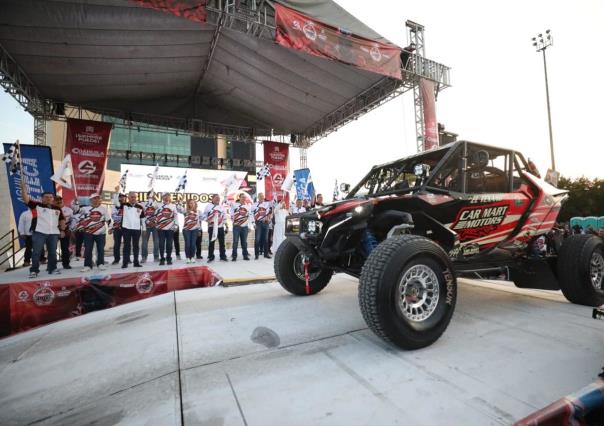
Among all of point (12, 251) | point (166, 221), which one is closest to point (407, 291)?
point (166, 221)

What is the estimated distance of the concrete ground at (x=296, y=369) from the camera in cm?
160

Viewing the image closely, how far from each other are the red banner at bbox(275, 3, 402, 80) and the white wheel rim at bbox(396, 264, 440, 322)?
26.6ft

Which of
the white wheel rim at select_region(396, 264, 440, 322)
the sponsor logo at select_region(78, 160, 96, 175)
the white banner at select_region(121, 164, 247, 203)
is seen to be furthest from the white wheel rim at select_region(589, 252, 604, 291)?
the white banner at select_region(121, 164, 247, 203)

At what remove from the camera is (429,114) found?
11.4 m

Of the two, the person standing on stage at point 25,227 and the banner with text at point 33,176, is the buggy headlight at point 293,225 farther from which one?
the banner with text at point 33,176

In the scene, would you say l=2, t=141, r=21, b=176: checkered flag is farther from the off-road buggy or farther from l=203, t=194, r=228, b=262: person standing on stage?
the off-road buggy

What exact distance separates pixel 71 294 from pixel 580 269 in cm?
764

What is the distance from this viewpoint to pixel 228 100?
14.6m

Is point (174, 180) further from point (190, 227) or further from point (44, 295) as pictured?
point (44, 295)

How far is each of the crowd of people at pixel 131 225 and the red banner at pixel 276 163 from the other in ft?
14.6

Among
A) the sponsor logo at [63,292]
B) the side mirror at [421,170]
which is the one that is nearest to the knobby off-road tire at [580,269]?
the side mirror at [421,170]

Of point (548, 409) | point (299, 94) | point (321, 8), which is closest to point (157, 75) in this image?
point (299, 94)

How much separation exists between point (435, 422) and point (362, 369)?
1.98 feet

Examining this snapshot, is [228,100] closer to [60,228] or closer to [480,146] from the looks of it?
[60,228]
